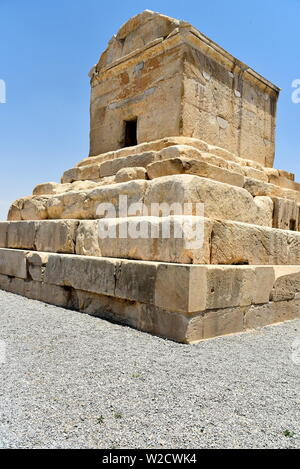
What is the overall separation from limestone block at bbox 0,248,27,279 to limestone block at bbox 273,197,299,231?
12.7ft

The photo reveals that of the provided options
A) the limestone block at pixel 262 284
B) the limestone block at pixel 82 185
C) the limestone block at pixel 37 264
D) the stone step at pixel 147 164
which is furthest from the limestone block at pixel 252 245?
the limestone block at pixel 37 264

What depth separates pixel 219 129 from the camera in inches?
213

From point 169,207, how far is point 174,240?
49cm

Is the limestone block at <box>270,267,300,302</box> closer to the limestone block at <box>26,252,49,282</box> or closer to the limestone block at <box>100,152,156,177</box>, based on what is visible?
the limestone block at <box>100,152,156,177</box>

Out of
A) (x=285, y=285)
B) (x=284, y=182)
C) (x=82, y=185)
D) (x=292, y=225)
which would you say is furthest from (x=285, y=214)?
(x=82, y=185)

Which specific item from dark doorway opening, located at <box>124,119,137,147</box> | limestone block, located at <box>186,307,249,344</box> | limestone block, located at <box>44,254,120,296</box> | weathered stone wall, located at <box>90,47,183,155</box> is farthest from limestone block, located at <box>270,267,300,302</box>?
dark doorway opening, located at <box>124,119,137,147</box>

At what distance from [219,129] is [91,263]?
299cm

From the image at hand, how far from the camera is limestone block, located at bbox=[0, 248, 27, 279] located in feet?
17.8

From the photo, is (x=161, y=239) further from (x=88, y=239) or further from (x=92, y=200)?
(x=92, y=200)

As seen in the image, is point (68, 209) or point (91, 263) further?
point (68, 209)

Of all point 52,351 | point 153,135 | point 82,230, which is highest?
point 153,135
